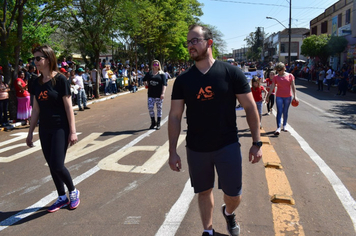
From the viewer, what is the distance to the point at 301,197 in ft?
14.6

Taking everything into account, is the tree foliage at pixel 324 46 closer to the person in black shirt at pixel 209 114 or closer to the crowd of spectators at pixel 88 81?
the crowd of spectators at pixel 88 81

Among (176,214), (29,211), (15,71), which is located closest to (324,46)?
(15,71)

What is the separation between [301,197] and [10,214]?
12.6 feet

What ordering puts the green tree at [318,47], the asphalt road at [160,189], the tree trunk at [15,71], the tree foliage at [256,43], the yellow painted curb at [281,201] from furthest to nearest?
1. the tree foliage at [256,43]
2. the green tree at [318,47]
3. the tree trunk at [15,71]
4. the asphalt road at [160,189]
5. the yellow painted curb at [281,201]

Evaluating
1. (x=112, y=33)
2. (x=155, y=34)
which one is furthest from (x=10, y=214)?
(x=155, y=34)

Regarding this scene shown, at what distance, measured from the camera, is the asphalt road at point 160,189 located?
3734mm

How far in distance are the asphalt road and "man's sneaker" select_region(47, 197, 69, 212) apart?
0.10 m

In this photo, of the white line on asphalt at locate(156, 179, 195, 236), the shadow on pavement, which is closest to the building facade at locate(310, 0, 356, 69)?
the white line on asphalt at locate(156, 179, 195, 236)

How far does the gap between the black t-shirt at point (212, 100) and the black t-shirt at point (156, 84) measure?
6.30m

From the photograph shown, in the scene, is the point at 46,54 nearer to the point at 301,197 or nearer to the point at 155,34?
the point at 301,197

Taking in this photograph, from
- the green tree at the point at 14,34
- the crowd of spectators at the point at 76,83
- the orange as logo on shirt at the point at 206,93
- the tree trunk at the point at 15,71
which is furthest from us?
the tree trunk at the point at 15,71

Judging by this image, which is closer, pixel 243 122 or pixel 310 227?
pixel 310 227

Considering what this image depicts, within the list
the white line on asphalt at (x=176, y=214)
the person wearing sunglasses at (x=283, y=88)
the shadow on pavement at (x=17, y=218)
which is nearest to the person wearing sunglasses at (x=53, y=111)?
the shadow on pavement at (x=17, y=218)

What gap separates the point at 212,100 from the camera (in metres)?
2.91
